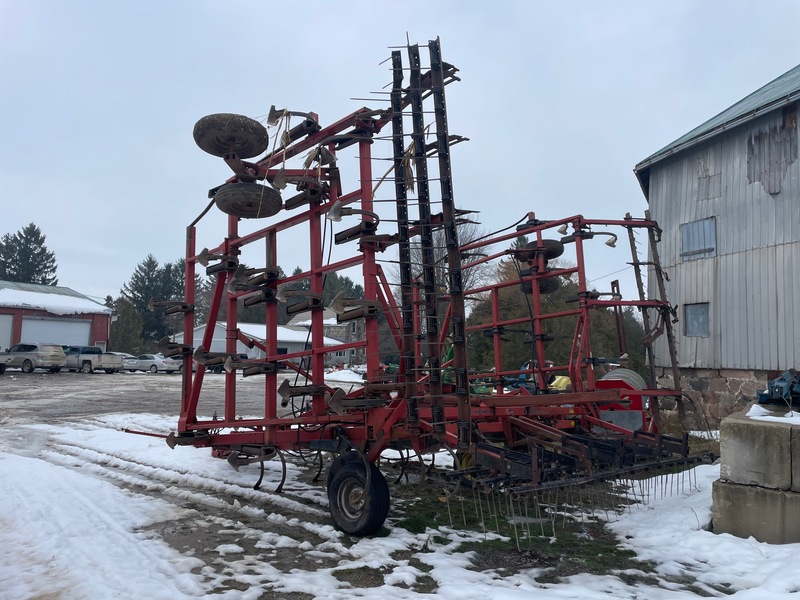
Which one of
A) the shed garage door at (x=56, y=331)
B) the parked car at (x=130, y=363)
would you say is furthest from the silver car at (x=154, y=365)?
the shed garage door at (x=56, y=331)

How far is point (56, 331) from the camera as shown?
3972 centimetres

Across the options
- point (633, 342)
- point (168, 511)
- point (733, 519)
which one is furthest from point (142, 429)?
point (633, 342)

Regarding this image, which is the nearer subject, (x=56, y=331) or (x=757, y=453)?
(x=757, y=453)

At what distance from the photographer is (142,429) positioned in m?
12.2

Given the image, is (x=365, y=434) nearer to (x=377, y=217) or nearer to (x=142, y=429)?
(x=377, y=217)

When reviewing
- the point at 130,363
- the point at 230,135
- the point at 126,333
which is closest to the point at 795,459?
the point at 230,135

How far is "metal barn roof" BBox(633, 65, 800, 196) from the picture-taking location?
1194 cm

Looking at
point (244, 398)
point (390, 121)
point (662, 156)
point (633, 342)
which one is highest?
point (662, 156)

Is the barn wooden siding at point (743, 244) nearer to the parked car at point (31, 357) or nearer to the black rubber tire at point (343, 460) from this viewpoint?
the black rubber tire at point (343, 460)

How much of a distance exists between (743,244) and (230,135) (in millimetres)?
10919

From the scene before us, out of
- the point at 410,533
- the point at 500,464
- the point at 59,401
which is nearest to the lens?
the point at 500,464

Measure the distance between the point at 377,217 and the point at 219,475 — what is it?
4310mm

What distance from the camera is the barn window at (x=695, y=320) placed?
13.5 m

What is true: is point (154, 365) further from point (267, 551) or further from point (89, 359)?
point (267, 551)
